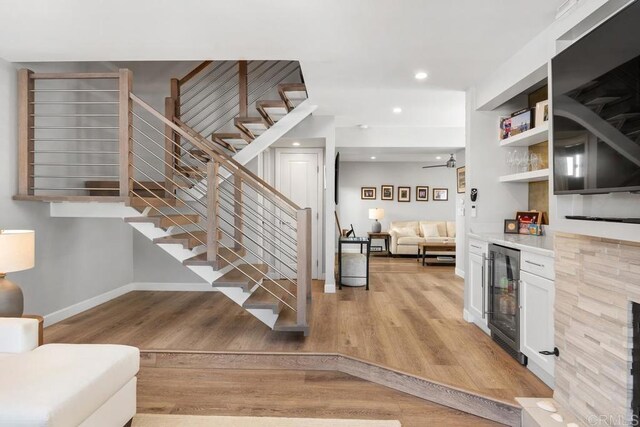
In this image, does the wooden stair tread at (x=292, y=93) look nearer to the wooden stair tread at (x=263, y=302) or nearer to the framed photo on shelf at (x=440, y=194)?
the wooden stair tread at (x=263, y=302)

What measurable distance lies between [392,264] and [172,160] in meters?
5.00

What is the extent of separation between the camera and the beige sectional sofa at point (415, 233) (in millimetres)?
8664

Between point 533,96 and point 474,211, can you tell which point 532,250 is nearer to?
point 474,211

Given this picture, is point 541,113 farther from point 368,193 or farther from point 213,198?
point 368,193

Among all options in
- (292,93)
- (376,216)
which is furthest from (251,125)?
(376,216)

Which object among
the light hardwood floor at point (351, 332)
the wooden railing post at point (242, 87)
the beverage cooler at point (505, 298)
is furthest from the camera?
the wooden railing post at point (242, 87)

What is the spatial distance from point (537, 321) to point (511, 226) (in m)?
1.27

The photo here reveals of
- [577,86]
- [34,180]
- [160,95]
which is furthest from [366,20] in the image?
[160,95]

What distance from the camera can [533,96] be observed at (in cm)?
371

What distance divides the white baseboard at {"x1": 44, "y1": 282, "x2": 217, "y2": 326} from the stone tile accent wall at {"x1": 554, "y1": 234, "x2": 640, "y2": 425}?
14.0 ft

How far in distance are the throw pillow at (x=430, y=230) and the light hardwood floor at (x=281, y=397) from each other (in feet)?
21.3

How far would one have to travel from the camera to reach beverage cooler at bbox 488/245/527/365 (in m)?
2.84

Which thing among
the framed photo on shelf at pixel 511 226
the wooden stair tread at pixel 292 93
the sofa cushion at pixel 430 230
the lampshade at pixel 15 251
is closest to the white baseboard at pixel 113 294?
the lampshade at pixel 15 251

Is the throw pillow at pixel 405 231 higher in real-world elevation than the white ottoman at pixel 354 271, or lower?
higher
